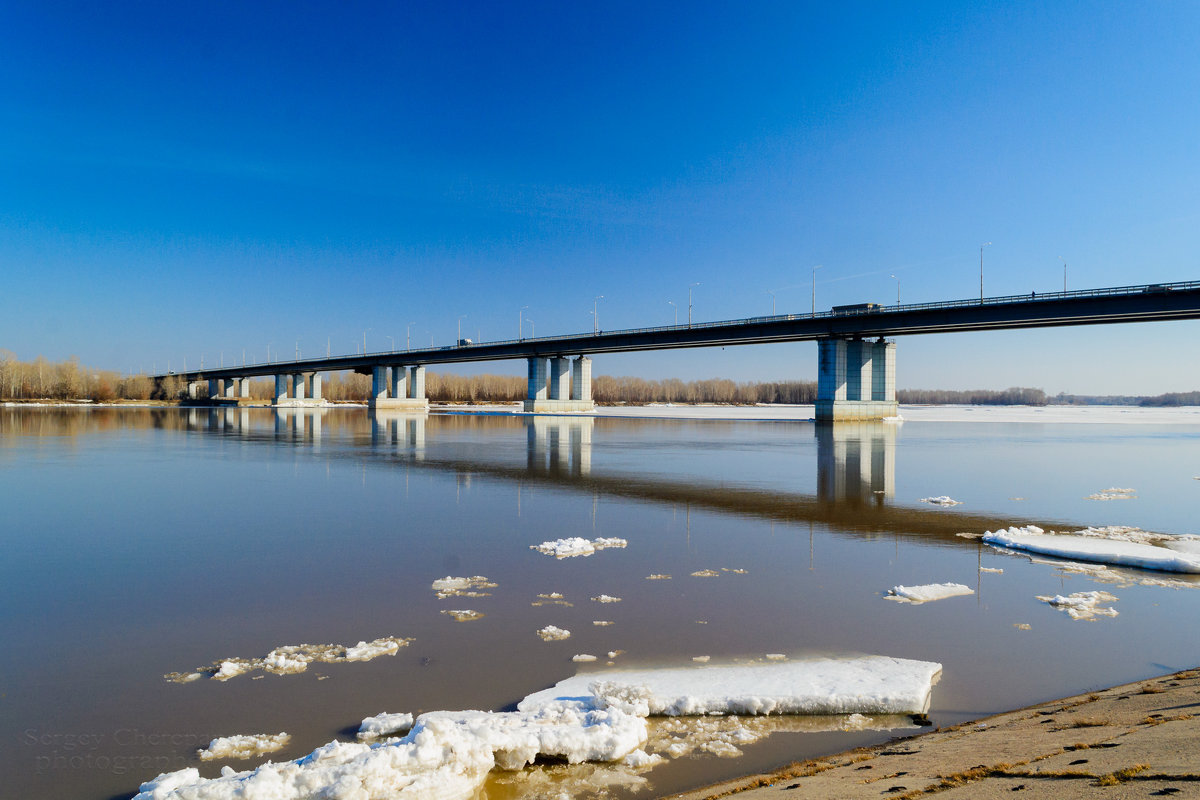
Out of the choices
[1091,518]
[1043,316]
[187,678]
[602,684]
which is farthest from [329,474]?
[1043,316]

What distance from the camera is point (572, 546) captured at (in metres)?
15.0

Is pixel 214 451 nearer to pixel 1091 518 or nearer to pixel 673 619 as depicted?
pixel 673 619

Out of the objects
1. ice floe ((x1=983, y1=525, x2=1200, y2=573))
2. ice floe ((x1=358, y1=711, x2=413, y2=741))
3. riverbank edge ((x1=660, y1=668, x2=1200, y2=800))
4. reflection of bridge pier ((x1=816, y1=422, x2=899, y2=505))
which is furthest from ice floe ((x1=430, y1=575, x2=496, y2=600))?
reflection of bridge pier ((x1=816, y1=422, x2=899, y2=505))

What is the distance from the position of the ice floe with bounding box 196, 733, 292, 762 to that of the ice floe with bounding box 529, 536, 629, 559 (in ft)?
26.5

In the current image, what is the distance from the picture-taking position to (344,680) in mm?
8211

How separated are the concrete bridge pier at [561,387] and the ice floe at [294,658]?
106 metres

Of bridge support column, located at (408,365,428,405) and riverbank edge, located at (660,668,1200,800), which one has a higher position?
bridge support column, located at (408,365,428,405)

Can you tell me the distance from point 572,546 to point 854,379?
7680cm

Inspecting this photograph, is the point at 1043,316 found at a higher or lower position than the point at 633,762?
higher

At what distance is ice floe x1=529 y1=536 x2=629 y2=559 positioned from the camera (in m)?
14.8

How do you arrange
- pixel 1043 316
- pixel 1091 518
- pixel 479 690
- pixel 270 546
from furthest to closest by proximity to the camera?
pixel 1043 316, pixel 1091 518, pixel 270 546, pixel 479 690

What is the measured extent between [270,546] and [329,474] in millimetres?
13967

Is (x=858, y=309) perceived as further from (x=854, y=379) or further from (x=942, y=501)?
(x=942, y=501)

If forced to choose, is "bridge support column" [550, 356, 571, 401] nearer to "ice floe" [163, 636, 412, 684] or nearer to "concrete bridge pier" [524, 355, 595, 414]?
"concrete bridge pier" [524, 355, 595, 414]
